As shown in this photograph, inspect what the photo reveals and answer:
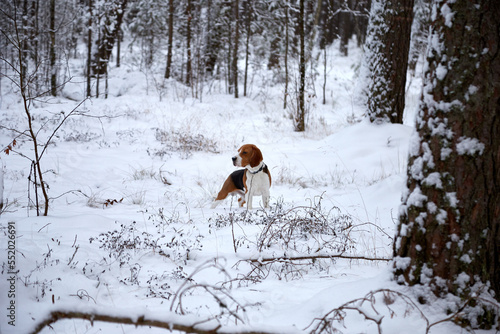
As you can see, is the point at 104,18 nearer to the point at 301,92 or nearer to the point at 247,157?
the point at 301,92

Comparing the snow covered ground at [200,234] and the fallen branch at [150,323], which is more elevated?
the fallen branch at [150,323]

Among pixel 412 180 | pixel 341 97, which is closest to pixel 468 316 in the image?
pixel 412 180

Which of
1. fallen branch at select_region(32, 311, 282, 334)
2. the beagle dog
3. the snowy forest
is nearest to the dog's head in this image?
the beagle dog

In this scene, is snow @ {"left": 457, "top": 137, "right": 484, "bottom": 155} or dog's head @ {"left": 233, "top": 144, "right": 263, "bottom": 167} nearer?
snow @ {"left": 457, "top": 137, "right": 484, "bottom": 155}

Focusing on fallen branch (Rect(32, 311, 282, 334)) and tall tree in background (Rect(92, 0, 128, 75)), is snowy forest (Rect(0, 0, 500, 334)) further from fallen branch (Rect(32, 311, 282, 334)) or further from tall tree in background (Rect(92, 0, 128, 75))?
tall tree in background (Rect(92, 0, 128, 75))

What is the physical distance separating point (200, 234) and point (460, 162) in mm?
2447

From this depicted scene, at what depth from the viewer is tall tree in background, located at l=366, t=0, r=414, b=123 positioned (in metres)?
6.22

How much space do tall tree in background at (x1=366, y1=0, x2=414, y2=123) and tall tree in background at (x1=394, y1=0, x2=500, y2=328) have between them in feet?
16.2

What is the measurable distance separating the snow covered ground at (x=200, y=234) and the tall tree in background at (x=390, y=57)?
0.49 m

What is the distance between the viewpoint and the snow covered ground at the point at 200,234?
5.82ft

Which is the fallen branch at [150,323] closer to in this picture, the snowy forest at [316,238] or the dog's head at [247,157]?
the snowy forest at [316,238]

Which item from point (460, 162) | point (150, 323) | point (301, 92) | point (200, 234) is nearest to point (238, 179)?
point (200, 234)

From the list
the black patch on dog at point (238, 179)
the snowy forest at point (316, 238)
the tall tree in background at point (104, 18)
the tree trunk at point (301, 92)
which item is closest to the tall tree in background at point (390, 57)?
the snowy forest at point (316, 238)

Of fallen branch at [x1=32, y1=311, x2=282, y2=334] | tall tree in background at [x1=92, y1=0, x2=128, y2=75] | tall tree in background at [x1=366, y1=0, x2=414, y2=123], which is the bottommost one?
fallen branch at [x1=32, y1=311, x2=282, y2=334]
